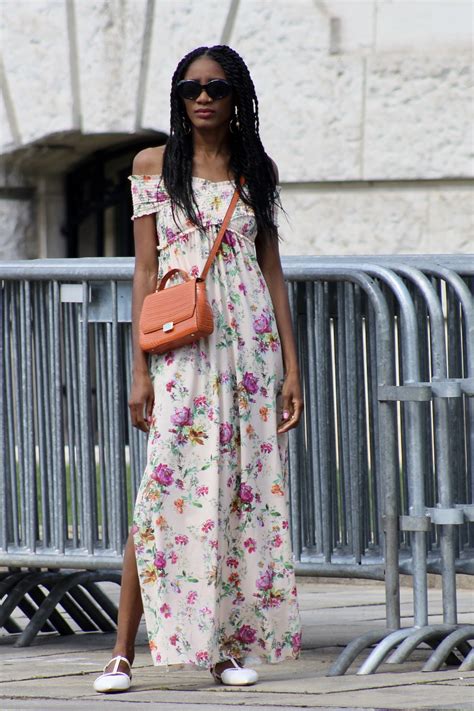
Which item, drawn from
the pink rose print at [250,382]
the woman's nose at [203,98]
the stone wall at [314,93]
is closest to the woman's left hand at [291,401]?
the pink rose print at [250,382]

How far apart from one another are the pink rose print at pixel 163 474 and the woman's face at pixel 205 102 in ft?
3.42

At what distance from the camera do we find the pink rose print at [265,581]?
5656 mm

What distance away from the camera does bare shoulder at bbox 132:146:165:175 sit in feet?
18.9

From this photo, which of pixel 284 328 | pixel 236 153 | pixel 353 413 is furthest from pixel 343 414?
pixel 236 153

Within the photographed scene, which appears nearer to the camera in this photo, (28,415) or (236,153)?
(236,153)

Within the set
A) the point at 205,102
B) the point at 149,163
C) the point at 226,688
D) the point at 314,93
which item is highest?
the point at 314,93

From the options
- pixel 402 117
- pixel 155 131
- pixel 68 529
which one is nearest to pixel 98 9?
pixel 155 131

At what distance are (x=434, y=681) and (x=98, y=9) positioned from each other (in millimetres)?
5454

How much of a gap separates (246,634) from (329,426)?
854 mm

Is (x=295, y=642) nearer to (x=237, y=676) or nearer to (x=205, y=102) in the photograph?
(x=237, y=676)

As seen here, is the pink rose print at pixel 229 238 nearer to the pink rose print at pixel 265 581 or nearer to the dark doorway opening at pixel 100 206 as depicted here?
the pink rose print at pixel 265 581

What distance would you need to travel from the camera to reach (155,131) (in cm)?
1002

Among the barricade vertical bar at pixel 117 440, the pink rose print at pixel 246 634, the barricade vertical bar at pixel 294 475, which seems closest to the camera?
the pink rose print at pixel 246 634

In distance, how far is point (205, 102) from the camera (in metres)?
5.66
